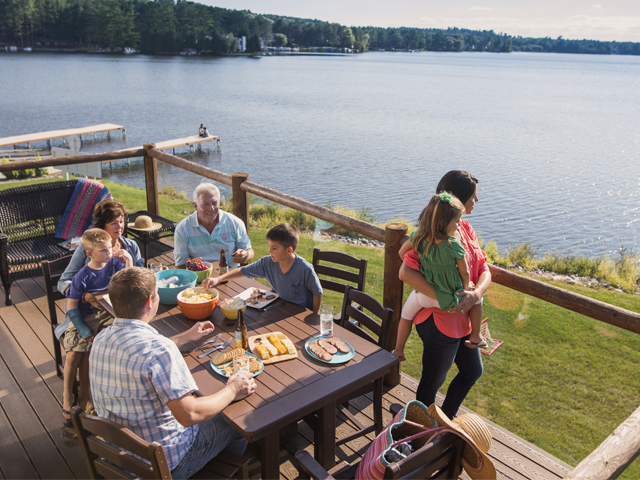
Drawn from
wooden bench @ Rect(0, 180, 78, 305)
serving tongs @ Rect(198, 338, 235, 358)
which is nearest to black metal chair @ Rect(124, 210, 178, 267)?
wooden bench @ Rect(0, 180, 78, 305)

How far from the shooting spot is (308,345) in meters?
2.64

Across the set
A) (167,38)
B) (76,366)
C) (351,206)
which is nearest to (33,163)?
(76,366)

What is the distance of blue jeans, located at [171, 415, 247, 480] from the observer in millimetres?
2158

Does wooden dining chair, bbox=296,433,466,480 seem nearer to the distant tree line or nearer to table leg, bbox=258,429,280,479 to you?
table leg, bbox=258,429,280,479

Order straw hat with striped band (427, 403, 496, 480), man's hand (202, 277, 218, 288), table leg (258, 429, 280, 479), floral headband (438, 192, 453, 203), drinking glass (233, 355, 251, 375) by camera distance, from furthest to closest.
A: man's hand (202, 277, 218, 288) → floral headband (438, 192, 453, 203) → drinking glass (233, 355, 251, 375) → table leg (258, 429, 280, 479) → straw hat with striped band (427, 403, 496, 480)

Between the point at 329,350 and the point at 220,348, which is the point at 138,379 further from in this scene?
the point at 329,350

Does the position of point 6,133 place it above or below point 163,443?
below

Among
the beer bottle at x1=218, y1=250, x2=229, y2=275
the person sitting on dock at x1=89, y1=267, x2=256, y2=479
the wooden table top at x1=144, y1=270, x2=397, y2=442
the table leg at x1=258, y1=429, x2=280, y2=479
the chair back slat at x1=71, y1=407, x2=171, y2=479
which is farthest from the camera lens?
the beer bottle at x1=218, y1=250, x2=229, y2=275

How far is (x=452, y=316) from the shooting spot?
2691 mm

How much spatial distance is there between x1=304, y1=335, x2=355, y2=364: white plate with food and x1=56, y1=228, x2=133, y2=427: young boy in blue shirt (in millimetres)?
1600

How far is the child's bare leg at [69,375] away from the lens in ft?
10.3

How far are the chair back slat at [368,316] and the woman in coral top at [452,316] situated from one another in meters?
0.16

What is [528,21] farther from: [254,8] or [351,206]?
[351,206]

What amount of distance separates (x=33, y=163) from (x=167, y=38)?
10992cm
